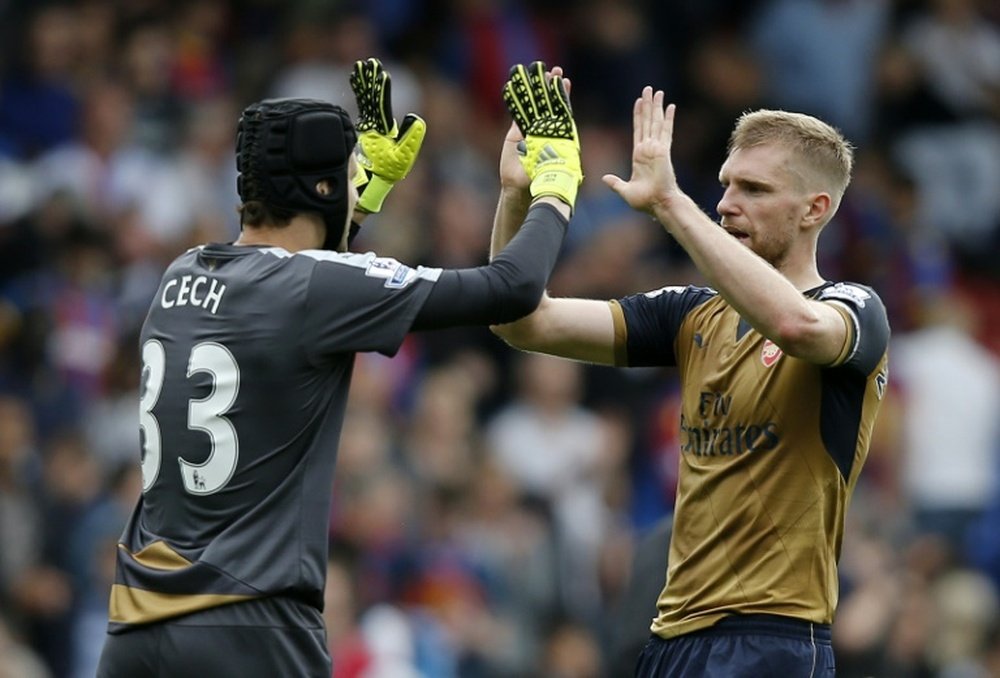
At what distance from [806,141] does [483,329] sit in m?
6.43

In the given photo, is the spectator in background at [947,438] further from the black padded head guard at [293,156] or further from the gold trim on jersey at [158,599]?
the gold trim on jersey at [158,599]

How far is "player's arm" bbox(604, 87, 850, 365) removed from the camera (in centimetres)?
562

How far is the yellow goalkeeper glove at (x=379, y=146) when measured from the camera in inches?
254

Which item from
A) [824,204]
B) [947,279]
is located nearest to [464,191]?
[947,279]

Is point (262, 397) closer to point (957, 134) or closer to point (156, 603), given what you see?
point (156, 603)

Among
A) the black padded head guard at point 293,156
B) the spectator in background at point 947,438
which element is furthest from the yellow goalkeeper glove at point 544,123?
the spectator in background at point 947,438

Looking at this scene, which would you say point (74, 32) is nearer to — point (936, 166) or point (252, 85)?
point (252, 85)

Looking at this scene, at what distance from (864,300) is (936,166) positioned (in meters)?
10.4

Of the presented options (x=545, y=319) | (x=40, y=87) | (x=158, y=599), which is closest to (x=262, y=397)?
(x=158, y=599)

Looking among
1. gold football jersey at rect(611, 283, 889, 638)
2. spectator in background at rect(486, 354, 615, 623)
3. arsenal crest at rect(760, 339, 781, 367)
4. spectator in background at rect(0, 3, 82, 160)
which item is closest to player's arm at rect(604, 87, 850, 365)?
gold football jersey at rect(611, 283, 889, 638)

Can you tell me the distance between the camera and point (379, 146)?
6.49m

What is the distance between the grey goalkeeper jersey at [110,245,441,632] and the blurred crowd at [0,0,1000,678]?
13.5 feet

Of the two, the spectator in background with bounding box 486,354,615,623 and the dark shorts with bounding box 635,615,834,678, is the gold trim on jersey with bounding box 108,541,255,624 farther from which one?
the spectator in background with bounding box 486,354,615,623

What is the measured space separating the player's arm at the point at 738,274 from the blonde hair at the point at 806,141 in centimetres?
38
